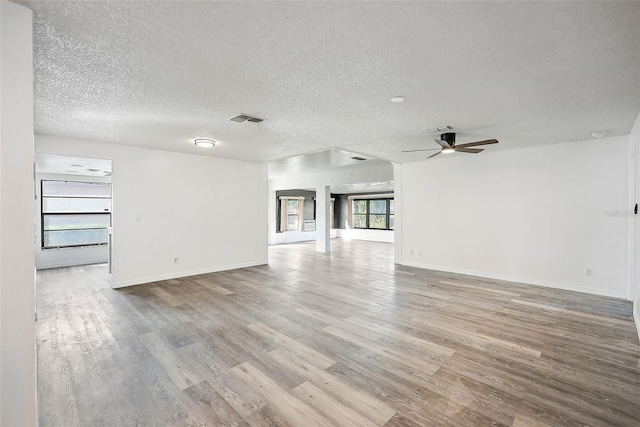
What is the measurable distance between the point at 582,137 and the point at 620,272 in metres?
2.08

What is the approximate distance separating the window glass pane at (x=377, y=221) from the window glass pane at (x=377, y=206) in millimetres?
264

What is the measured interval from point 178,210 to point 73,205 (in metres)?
3.78

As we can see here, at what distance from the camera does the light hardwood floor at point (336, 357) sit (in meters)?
1.96

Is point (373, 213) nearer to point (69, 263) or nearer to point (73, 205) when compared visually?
point (73, 205)

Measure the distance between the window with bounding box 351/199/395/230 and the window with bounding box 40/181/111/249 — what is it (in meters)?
9.55

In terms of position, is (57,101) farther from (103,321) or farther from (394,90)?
(394,90)

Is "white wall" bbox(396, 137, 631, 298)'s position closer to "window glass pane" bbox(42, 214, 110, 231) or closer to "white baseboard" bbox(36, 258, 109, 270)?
"white baseboard" bbox(36, 258, 109, 270)

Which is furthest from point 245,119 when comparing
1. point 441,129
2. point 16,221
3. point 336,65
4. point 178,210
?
point 178,210

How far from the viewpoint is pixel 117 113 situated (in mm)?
3381

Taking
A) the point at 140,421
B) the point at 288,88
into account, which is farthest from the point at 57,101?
the point at 140,421

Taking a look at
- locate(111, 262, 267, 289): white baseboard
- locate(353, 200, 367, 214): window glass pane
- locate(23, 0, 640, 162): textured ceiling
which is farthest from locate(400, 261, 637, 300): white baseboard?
locate(353, 200, 367, 214): window glass pane

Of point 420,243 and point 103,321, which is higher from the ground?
point 420,243

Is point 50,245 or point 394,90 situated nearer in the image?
point 394,90

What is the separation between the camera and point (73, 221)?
24.2 feet
